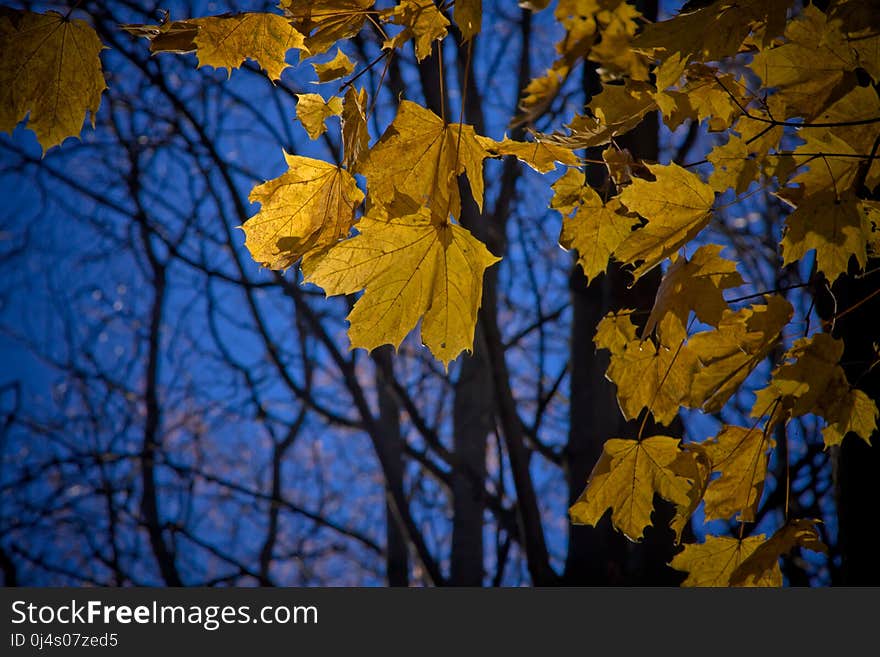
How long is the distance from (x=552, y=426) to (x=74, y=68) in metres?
5.30

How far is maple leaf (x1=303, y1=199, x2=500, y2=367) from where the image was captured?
1.08 meters

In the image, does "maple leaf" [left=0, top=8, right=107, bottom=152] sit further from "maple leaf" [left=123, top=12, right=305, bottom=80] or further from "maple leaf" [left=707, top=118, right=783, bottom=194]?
"maple leaf" [left=707, top=118, right=783, bottom=194]

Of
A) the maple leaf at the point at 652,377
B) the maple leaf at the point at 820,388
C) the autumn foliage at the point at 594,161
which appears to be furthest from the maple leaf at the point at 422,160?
the maple leaf at the point at 820,388

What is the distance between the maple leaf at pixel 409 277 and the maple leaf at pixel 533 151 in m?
0.13

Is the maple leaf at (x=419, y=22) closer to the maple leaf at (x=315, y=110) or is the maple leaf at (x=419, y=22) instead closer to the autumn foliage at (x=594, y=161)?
the autumn foliage at (x=594, y=161)

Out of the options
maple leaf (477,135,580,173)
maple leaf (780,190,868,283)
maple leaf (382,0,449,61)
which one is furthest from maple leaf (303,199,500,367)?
maple leaf (780,190,868,283)

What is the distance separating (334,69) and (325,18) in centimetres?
7

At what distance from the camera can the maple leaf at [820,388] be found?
115cm

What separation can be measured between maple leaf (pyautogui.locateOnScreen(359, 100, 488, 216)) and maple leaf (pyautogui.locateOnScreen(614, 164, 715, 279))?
251mm

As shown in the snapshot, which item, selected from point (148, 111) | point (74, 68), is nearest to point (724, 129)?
point (74, 68)

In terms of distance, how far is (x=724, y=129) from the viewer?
125 centimetres

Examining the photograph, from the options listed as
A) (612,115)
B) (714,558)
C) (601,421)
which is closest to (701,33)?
(612,115)

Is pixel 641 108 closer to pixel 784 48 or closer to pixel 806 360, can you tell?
pixel 784 48

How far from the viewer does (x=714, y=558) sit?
1447 mm
